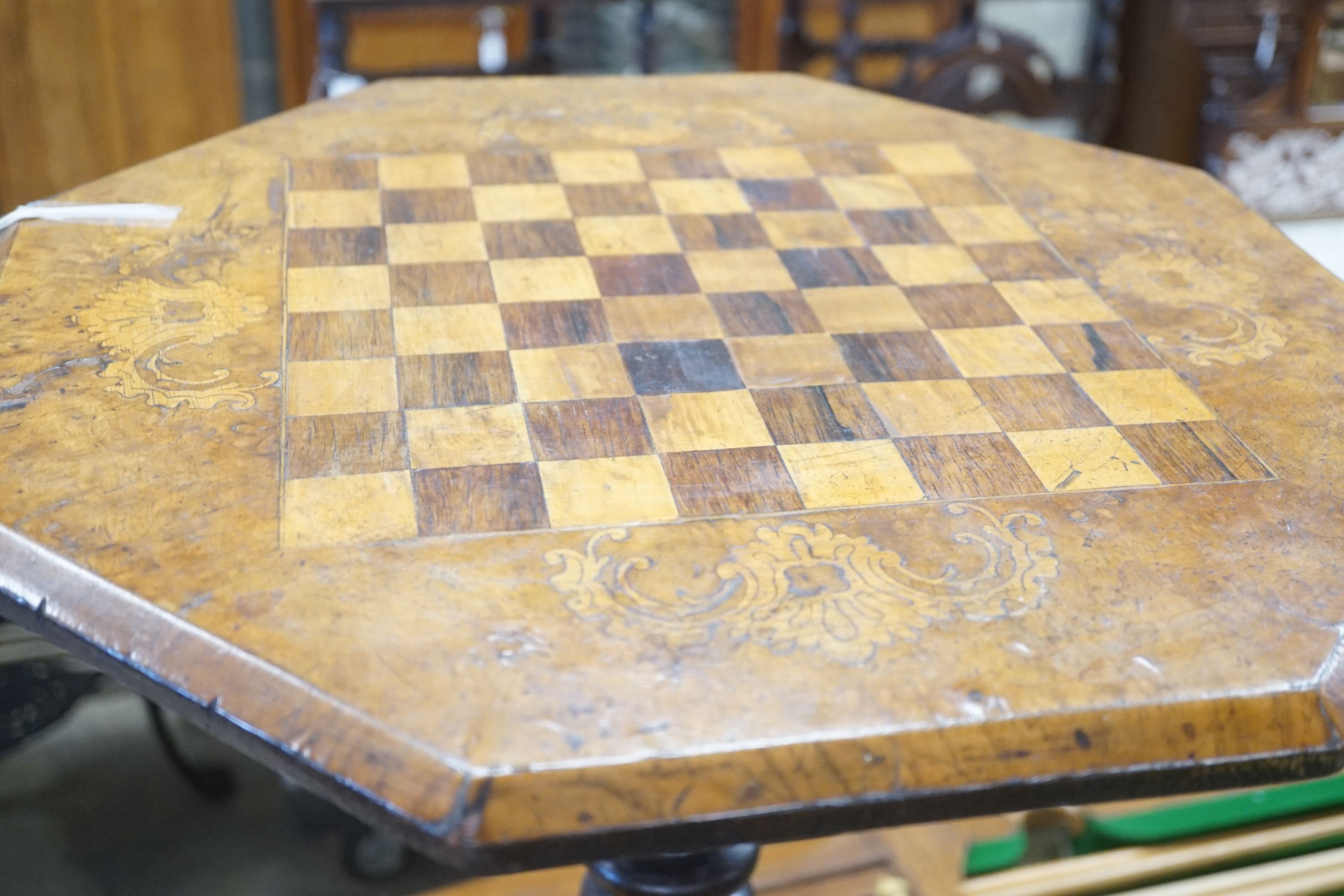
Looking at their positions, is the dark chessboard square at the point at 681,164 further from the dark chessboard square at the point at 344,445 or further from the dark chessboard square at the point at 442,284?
the dark chessboard square at the point at 344,445

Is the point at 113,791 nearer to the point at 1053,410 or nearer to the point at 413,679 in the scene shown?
the point at 413,679

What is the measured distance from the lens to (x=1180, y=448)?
1083 millimetres

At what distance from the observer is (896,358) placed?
121 centimetres

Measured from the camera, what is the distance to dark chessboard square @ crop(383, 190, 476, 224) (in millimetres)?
1454

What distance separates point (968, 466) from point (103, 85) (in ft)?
9.12

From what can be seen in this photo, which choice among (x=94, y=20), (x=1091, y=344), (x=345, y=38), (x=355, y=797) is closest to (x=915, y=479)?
(x=1091, y=344)

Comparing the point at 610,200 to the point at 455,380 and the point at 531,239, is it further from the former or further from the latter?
the point at 455,380

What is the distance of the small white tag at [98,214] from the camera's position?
1.39 metres

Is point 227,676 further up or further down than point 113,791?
further up

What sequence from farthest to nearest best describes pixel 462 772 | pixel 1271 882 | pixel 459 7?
1. pixel 459 7
2. pixel 1271 882
3. pixel 462 772

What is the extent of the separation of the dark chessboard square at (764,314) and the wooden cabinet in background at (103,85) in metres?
2.30

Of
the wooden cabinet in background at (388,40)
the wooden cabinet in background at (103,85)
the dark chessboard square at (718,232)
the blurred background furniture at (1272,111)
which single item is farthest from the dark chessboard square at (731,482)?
the blurred background furniture at (1272,111)

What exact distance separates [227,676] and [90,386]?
0.40 m

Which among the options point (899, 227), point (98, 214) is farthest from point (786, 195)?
point (98, 214)
